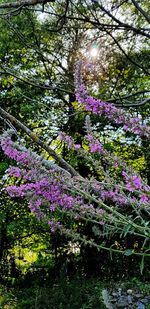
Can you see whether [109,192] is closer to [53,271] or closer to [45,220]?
[45,220]

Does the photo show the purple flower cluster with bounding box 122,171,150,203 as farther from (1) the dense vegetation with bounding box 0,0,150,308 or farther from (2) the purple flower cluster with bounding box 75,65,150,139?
(1) the dense vegetation with bounding box 0,0,150,308

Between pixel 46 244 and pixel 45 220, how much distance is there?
8.94 metres

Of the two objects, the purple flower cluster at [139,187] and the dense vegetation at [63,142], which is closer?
the purple flower cluster at [139,187]

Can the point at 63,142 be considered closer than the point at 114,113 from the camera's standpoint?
No

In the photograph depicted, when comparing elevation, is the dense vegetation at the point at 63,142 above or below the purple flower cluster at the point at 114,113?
above

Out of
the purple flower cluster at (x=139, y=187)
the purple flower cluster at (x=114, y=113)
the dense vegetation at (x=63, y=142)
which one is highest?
the dense vegetation at (x=63, y=142)

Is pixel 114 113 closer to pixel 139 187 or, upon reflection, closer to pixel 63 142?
pixel 139 187

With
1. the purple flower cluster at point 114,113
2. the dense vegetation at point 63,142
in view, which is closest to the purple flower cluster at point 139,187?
the purple flower cluster at point 114,113

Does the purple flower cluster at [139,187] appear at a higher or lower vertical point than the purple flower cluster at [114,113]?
lower

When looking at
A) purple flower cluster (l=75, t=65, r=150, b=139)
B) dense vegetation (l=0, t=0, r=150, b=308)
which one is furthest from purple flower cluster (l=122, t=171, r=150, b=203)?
dense vegetation (l=0, t=0, r=150, b=308)

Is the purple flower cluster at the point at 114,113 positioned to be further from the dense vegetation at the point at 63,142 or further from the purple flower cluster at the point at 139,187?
the dense vegetation at the point at 63,142

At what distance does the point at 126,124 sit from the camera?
1.32m

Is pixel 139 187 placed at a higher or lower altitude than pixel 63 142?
lower

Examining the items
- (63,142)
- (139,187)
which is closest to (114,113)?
(139,187)
